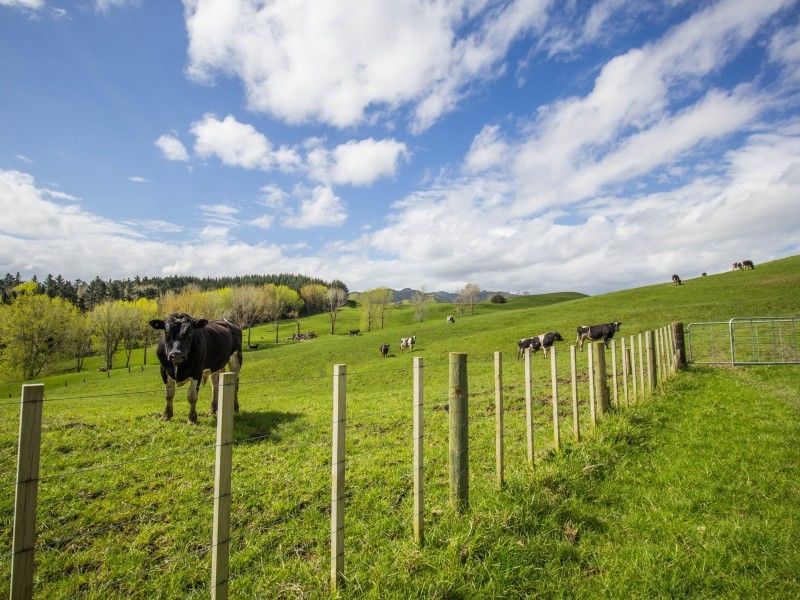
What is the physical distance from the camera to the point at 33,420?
9.13 ft

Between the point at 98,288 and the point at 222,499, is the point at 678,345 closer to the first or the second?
the point at 222,499

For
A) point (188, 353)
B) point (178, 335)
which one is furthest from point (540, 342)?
point (178, 335)

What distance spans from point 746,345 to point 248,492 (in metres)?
23.8

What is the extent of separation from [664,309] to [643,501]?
129 feet

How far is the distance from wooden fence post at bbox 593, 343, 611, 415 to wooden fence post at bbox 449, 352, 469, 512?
15.4 ft

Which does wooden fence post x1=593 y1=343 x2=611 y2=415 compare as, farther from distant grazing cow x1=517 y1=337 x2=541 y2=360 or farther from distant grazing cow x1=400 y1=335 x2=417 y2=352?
distant grazing cow x1=400 y1=335 x2=417 y2=352

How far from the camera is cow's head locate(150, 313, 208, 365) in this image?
11602mm

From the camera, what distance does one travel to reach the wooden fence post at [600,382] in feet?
29.6

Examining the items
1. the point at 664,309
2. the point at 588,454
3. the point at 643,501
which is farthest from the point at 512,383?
the point at 664,309

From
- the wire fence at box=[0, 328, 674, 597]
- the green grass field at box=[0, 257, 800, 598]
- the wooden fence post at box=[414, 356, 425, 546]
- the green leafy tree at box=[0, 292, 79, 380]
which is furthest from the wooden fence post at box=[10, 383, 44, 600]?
the green leafy tree at box=[0, 292, 79, 380]

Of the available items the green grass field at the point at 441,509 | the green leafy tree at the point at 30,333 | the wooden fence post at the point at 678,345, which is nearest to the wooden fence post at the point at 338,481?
the green grass field at the point at 441,509

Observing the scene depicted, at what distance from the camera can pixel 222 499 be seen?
351 cm

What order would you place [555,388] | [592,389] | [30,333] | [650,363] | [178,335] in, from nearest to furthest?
[555,388], [592,389], [178,335], [650,363], [30,333]

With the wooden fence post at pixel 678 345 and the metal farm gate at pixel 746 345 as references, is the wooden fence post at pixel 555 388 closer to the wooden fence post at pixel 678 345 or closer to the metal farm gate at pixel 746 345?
the wooden fence post at pixel 678 345
